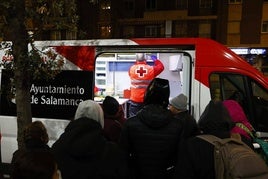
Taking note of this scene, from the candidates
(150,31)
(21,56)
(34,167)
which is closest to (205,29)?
(150,31)

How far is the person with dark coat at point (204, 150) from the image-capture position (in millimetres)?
2539

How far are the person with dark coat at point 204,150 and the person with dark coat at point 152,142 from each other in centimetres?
46

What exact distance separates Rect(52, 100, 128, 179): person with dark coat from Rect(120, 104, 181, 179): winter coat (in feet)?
1.52

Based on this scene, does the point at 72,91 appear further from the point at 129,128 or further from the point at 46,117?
the point at 129,128

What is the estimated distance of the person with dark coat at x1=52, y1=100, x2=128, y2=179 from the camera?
8.45 feet

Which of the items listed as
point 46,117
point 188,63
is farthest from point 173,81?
point 46,117

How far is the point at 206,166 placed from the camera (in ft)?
8.34

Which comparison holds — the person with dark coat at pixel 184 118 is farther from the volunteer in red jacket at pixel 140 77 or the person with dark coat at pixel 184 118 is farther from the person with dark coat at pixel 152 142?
the volunteer in red jacket at pixel 140 77

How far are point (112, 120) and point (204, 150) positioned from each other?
209cm

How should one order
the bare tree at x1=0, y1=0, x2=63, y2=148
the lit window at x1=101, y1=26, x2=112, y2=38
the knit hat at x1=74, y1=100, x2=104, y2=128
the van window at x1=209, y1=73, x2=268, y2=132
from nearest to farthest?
1. the knit hat at x1=74, y1=100, x2=104, y2=128
2. the bare tree at x1=0, y1=0, x2=63, y2=148
3. the van window at x1=209, y1=73, x2=268, y2=132
4. the lit window at x1=101, y1=26, x2=112, y2=38

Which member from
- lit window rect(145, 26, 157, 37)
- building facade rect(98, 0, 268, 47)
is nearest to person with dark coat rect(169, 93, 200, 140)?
building facade rect(98, 0, 268, 47)

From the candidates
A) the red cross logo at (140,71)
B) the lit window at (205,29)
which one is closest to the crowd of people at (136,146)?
the red cross logo at (140,71)

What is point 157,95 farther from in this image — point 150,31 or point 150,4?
point 150,4

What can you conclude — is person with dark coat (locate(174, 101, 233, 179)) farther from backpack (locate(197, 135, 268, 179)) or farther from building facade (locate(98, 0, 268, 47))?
building facade (locate(98, 0, 268, 47))
